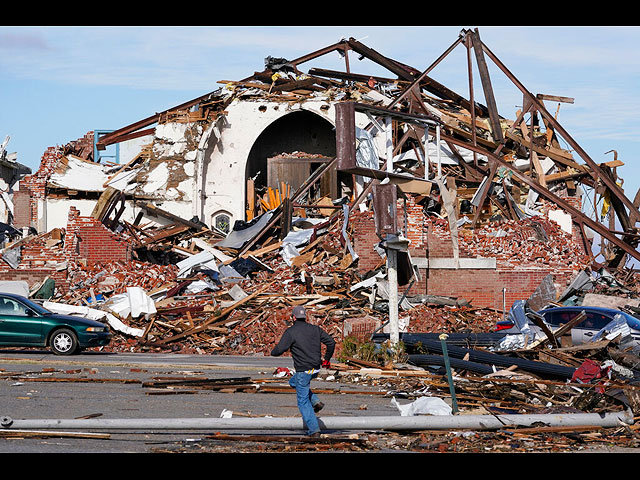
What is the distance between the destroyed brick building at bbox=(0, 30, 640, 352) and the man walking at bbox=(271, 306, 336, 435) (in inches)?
377

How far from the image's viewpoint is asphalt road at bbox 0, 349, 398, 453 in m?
10.6

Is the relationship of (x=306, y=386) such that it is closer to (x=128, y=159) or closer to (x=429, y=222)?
(x=429, y=222)

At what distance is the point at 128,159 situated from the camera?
39531mm

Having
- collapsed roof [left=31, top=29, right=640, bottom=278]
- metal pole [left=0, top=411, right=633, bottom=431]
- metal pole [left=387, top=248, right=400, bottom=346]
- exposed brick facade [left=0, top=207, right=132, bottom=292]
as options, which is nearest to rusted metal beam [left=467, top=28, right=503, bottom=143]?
collapsed roof [left=31, top=29, right=640, bottom=278]

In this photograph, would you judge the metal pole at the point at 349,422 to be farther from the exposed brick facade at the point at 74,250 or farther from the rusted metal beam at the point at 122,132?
the rusted metal beam at the point at 122,132

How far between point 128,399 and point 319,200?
2076 cm

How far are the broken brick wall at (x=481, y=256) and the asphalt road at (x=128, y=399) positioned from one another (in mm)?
7503

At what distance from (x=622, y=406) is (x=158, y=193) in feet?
81.6

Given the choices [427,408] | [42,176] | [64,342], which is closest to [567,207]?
[64,342]

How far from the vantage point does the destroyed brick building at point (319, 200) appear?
26234 mm

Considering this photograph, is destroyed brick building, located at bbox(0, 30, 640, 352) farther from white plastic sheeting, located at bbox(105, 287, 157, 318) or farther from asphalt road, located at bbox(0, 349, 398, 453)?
asphalt road, located at bbox(0, 349, 398, 453)

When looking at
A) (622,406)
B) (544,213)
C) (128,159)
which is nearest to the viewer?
(622,406)

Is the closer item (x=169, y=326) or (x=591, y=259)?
(x=169, y=326)

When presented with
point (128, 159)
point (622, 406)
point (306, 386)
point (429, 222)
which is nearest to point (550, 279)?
point (429, 222)
